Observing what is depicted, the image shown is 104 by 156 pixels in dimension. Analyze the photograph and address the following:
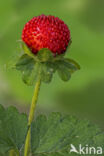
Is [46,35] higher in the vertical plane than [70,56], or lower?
lower

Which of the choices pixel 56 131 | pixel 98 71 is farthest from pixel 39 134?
pixel 98 71

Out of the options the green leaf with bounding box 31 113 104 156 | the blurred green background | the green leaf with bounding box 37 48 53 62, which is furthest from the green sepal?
the blurred green background

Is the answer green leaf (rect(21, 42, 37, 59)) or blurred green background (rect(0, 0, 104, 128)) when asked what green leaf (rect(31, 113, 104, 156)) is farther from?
blurred green background (rect(0, 0, 104, 128))

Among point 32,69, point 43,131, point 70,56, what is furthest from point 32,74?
point 70,56

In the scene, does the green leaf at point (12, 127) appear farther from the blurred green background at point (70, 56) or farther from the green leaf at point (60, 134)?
the blurred green background at point (70, 56)

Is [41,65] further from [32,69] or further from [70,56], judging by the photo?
[70,56]

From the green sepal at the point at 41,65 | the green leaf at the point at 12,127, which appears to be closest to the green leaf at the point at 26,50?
the green sepal at the point at 41,65
